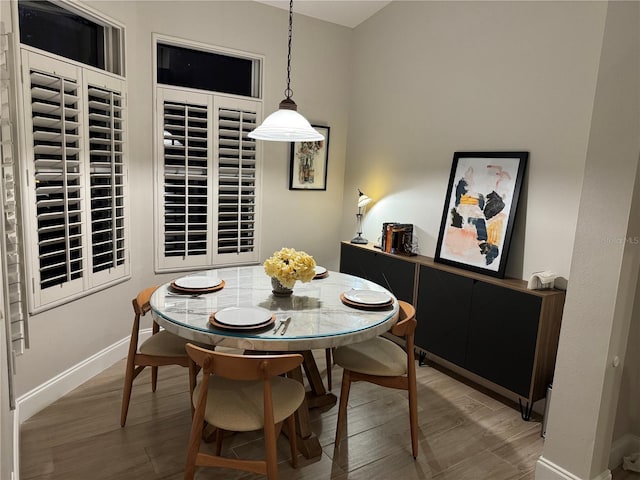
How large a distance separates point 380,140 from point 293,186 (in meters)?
0.96

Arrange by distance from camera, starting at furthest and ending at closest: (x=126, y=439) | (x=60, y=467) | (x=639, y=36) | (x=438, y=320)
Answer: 1. (x=438, y=320)
2. (x=126, y=439)
3. (x=60, y=467)
4. (x=639, y=36)

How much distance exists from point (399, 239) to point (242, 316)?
6.90 ft

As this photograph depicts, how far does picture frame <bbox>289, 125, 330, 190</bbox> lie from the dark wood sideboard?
45.6 inches

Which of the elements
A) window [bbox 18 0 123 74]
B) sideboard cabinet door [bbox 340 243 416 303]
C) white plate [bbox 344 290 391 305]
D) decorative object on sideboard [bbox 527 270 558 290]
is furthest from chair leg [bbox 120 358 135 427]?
decorative object on sideboard [bbox 527 270 558 290]

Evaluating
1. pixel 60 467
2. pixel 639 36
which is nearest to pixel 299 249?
pixel 60 467

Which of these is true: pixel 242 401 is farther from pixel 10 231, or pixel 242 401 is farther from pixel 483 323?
pixel 483 323

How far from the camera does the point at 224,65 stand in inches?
160

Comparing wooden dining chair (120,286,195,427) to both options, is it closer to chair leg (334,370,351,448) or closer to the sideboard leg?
chair leg (334,370,351,448)

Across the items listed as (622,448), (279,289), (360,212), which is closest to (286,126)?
(279,289)

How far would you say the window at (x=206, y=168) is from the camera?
3.76 meters

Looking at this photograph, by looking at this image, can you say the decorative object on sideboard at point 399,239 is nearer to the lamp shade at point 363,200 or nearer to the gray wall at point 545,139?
the gray wall at point 545,139

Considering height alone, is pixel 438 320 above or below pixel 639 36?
below

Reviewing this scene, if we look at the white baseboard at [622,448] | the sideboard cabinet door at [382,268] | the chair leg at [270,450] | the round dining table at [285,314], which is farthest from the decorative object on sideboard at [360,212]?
the chair leg at [270,450]

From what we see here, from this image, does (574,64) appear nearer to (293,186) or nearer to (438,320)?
(438,320)
